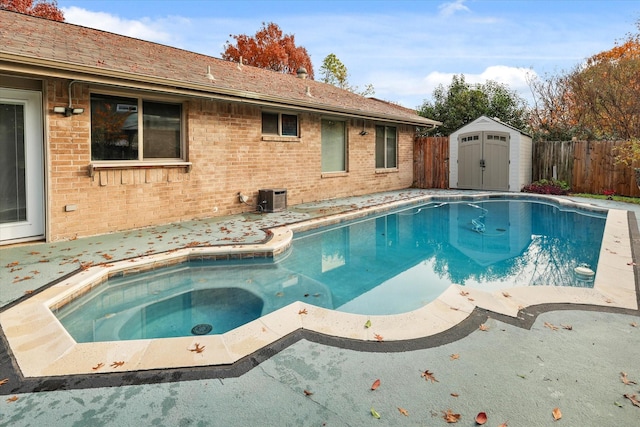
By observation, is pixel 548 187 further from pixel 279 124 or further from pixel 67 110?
pixel 67 110

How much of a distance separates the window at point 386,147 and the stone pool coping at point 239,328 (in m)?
9.53

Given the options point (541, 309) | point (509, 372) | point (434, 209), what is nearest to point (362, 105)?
point (434, 209)

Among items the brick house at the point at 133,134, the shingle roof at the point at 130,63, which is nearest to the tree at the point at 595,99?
the shingle roof at the point at 130,63

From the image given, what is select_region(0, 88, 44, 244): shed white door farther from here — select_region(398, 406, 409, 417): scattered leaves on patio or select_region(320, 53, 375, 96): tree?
select_region(320, 53, 375, 96): tree

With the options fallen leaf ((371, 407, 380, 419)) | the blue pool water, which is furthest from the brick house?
fallen leaf ((371, 407, 380, 419))

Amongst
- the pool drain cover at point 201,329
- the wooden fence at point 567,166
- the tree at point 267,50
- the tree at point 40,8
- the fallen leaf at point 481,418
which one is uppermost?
the tree at point 267,50

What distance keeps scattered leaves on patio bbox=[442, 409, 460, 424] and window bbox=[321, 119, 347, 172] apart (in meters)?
9.78

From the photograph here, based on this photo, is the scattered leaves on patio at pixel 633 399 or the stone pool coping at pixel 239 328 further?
the stone pool coping at pixel 239 328

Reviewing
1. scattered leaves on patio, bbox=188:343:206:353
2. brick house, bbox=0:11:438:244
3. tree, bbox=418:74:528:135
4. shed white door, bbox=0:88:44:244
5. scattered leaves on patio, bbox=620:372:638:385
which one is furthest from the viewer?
tree, bbox=418:74:528:135

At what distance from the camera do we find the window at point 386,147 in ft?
44.9

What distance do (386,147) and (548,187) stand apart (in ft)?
18.4

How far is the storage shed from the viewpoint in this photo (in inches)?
530

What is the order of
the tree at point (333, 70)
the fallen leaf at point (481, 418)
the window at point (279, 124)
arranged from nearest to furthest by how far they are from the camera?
the fallen leaf at point (481, 418), the window at point (279, 124), the tree at point (333, 70)

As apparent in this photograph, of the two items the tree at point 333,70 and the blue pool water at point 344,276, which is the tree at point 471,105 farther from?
the tree at point 333,70
